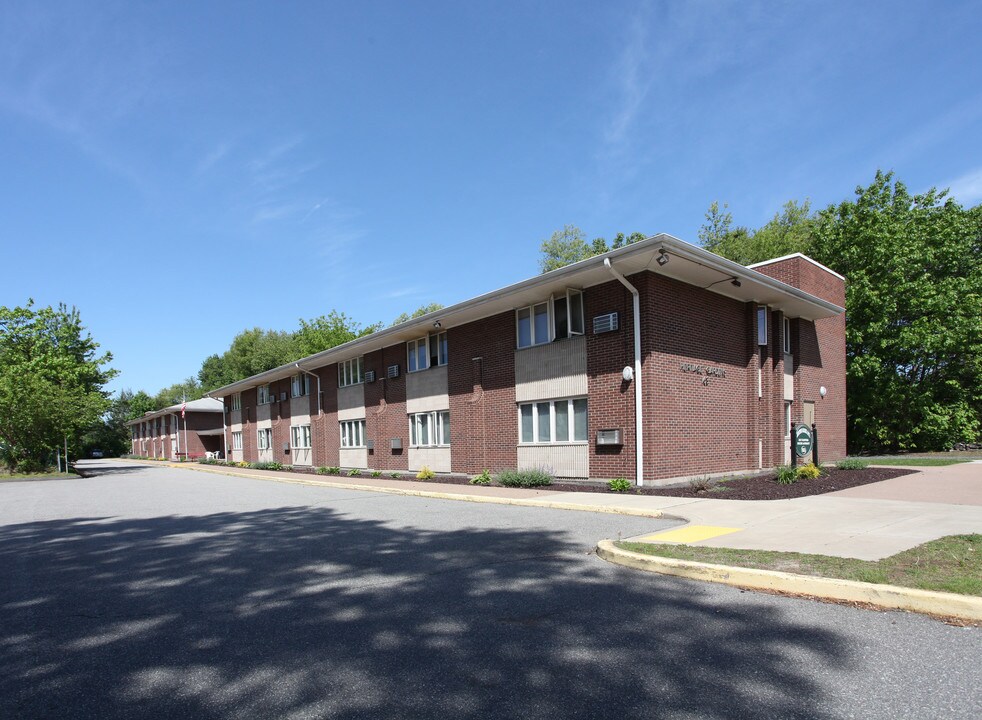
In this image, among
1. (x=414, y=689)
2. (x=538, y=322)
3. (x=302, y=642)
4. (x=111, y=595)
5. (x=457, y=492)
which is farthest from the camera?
(x=538, y=322)

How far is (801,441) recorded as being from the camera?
15.8 m

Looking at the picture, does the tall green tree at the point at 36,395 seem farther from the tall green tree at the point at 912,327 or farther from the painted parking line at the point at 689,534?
the tall green tree at the point at 912,327

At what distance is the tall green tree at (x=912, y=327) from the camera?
25641 mm

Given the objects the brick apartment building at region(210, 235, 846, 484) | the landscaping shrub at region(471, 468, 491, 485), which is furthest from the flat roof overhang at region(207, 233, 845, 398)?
the landscaping shrub at region(471, 468, 491, 485)

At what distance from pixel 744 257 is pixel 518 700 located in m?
40.0

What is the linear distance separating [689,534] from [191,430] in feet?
181

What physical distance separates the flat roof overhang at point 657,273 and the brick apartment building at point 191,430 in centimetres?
3977

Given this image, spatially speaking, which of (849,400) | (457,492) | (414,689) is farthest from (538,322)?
(849,400)

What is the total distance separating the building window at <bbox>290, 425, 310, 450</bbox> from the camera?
103 feet

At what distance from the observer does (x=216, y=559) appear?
7711mm

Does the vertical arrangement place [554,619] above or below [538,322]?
below

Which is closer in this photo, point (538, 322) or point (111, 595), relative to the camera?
point (111, 595)

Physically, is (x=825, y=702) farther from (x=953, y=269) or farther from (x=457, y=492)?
(x=953, y=269)

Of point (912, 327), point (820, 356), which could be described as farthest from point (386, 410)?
point (912, 327)
